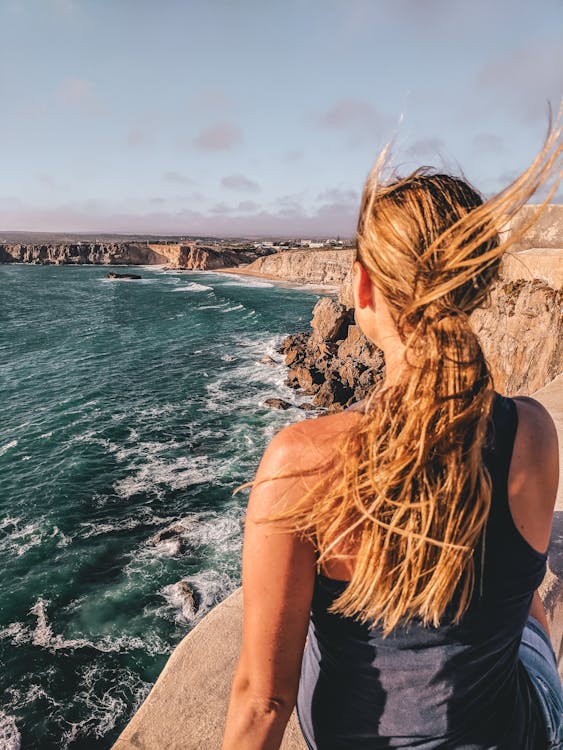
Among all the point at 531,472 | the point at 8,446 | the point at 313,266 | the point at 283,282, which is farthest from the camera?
the point at 283,282

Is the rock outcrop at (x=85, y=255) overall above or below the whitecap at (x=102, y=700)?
above

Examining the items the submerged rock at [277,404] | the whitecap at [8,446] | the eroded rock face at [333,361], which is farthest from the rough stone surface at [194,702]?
the submerged rock at [277,404]

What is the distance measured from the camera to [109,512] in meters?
13.7

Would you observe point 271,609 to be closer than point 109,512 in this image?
Yes

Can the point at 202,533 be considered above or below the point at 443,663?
below

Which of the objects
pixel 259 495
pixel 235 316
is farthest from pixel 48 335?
pixel 259 495

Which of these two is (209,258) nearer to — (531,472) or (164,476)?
(164,476)

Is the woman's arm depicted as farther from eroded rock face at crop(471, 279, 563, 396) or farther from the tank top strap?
eroded rock face at crop(471, 279, 563, 396)

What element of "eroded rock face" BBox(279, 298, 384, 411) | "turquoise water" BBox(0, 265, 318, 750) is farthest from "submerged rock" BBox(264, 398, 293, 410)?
"eroded rock face" BBox(279, 298, 384, 411)

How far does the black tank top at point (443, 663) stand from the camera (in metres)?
1.09

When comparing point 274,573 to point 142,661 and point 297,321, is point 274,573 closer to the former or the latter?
point 142,661

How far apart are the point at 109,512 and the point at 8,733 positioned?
638 centimetres

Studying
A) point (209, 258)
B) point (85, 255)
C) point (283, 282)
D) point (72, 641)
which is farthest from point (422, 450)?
point (85, 255)

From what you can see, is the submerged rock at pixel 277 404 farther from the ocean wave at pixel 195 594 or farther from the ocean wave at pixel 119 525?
the ocean wave at pixel 195 594
